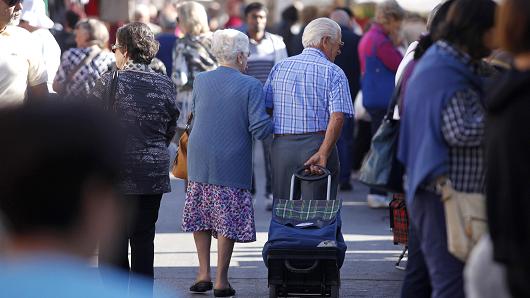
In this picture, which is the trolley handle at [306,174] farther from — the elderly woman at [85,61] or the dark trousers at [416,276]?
the elderly woman at [85,61]

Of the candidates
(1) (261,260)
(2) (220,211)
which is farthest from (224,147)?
(1) (261,260)

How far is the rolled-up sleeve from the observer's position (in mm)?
7641

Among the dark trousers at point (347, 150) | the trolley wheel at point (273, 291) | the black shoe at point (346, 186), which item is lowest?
the black shoe at point (346, 186)

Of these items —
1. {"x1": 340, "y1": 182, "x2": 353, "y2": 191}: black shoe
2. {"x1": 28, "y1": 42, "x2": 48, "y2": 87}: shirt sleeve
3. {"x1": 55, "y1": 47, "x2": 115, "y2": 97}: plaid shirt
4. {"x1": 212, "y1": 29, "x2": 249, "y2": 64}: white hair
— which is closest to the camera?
{"x1": 28, "y1": 42, "x2": 48, "y2": 87}: shirt sleeve

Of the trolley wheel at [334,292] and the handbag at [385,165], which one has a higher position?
the handbag at [385,165]

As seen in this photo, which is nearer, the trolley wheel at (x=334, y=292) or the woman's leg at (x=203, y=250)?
the trolley wheel at (x=334, y=292)

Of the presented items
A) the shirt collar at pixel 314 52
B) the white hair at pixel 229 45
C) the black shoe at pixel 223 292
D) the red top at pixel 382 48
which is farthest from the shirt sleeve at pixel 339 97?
the red top at pixel 382 48

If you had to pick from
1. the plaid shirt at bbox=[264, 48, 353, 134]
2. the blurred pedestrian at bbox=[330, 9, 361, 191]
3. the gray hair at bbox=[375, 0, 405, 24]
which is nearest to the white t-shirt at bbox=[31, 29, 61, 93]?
the plaid shirt at bbox=[264, 48, 353, 134]

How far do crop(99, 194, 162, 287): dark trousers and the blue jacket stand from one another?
2.56 meters

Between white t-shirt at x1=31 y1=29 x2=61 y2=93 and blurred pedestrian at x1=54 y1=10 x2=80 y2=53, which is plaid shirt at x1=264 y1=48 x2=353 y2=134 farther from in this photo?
blurred pedestrian at x1=54 y1=10 x2=80 y2=53

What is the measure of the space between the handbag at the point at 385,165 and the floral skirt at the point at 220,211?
225 cm

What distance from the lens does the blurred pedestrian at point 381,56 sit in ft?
38.8

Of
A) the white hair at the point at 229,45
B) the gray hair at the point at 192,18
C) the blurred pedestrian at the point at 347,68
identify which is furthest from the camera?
the blurred pedestrian at the point at 347,68

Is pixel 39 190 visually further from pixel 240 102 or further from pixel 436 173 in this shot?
pixel 240 102
